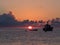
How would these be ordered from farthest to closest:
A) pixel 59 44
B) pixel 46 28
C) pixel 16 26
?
pixel 16 26 → pixel 46 28 → pixel 59 44

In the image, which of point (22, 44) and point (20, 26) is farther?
point (20, 26)

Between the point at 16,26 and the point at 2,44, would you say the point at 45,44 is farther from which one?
the point at 16,26

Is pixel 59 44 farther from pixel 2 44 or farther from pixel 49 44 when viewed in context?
pixel 2 44

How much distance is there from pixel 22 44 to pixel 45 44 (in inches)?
137

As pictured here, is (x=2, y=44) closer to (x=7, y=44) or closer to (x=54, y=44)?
(x=7, y=44)

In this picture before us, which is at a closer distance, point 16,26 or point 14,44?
point 14,44

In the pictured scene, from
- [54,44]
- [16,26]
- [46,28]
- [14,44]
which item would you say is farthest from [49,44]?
[16,26]

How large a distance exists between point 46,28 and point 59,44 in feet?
162

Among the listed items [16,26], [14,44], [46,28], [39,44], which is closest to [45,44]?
[39,44]

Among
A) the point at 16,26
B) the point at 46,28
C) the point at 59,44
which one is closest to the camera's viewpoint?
the point at 59,44

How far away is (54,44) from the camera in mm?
57031

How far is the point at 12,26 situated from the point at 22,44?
14073cm

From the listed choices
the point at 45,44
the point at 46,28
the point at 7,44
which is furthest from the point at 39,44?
the point at 46,28

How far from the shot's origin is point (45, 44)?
187 ft
